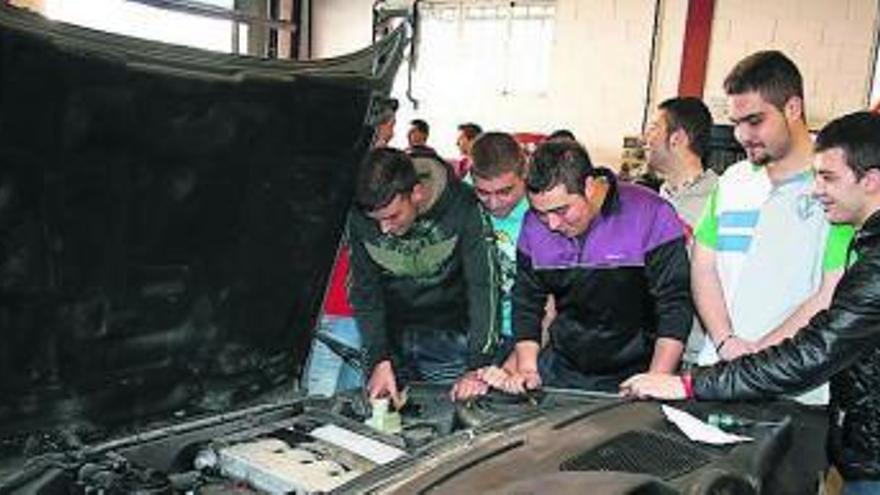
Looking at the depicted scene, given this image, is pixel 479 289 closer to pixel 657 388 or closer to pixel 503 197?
pixel 503 197

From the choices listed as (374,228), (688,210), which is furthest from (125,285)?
(688,210)

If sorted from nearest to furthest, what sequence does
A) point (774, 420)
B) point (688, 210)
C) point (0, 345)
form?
1. point (0, 345)
2. point (774, 420)
3. point (688, 210)

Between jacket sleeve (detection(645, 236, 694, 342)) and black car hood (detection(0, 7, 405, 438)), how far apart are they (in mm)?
889

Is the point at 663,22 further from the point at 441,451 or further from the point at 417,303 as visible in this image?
the point at 441,451

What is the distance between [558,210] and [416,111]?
7590 millimetres

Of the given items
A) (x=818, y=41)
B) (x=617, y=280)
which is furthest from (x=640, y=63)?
(x=617, y=280)

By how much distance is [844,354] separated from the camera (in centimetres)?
183

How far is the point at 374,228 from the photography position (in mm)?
2537

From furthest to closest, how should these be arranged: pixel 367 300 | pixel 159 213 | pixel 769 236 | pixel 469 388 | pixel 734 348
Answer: pixel 367 300 < pixel 769 236 < pixel 734 348 < pixel 469 388 < pixel 159 213

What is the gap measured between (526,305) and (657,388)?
0.62 m

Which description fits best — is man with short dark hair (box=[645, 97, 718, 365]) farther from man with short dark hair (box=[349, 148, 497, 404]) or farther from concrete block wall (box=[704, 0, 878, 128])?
concrete block wall (box=[704, 0, 878, 128])

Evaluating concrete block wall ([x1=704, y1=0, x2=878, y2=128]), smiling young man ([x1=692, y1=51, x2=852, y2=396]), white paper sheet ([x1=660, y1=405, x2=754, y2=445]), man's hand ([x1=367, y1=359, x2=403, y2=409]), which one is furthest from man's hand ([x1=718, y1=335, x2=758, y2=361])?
concrete block wall ([x1=704, y1=0, x2=878, y2=128])

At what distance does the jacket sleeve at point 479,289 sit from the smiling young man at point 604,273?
11 centimetres

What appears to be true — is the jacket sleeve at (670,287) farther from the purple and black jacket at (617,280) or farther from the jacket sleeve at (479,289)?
the jacket sleeve at (479,289)
